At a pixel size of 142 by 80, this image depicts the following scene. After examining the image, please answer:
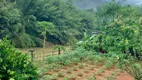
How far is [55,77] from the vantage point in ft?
18.8


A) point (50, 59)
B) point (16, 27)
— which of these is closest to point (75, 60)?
point (50, 59)

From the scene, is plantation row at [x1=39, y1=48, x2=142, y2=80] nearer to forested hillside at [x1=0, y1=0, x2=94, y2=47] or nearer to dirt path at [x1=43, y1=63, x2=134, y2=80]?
dirt path at [x1=43, y1=63, x2=134, y2=80]

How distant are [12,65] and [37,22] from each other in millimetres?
16420

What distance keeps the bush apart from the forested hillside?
12088mm

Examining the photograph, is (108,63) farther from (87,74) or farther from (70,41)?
(70,41)

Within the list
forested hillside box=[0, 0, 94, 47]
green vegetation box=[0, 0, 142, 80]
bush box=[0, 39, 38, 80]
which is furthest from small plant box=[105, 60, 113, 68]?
forested hillside box=[0, 0, 94, 47]

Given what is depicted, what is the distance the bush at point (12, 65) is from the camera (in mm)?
3494

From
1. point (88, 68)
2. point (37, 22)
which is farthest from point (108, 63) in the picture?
point (37, 22)

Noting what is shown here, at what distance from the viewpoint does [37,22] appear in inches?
776

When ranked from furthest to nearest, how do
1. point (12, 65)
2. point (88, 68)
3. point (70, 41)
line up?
point (70, 41), point (88, 68), point (12, 65)

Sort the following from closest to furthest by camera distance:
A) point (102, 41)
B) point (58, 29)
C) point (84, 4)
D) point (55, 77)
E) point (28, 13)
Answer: point (55, 77) → point (102, 41) → point (28, 13) → point (58, 29) → point (84, 4)

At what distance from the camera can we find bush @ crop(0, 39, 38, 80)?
3.49m

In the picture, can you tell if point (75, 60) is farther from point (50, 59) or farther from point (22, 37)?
point (22, 37)

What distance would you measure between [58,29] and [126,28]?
44.2 ft
